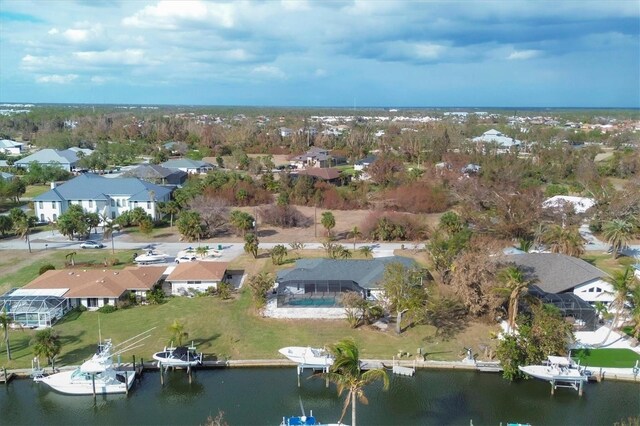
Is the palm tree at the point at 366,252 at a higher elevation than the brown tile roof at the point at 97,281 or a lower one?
lower

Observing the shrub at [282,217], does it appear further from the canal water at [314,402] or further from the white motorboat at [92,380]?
the white motorboat at [92,380]

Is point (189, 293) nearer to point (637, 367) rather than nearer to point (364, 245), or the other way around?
point (364, 245)

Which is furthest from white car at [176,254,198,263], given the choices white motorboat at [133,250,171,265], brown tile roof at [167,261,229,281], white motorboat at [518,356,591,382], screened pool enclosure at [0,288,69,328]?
white motorboat at [518,356,591,382]

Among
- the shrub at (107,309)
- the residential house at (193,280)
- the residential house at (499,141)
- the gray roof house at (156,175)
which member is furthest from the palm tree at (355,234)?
the residential house at (499,141)

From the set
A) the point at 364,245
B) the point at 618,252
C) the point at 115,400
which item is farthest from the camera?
the point at 364,245

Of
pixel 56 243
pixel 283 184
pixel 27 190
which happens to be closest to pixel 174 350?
pixel 56 243

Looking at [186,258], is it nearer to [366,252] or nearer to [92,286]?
[92,286]
